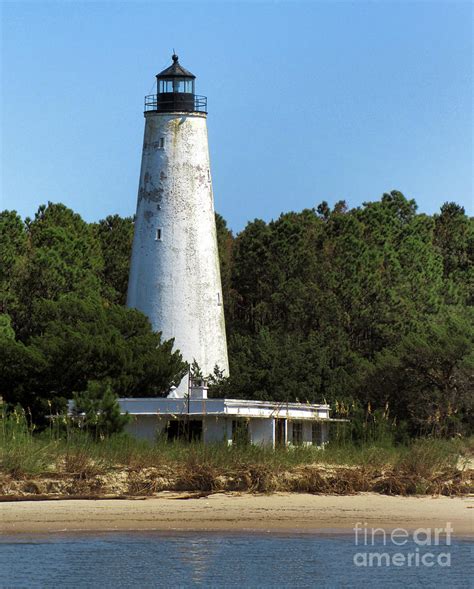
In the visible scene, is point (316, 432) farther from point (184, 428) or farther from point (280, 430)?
point (184, 428)

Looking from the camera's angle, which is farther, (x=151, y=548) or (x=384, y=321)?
(x=384, y=321)

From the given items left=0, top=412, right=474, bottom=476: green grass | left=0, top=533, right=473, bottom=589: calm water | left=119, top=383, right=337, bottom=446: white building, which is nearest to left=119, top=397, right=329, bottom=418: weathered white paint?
Answer: left=119, top=383, right=337, bottom=446: white building

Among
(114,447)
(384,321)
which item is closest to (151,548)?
(114,447)

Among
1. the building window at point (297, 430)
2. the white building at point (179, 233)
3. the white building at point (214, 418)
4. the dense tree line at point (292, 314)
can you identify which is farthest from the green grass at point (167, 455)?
the white building at point (179, 233)

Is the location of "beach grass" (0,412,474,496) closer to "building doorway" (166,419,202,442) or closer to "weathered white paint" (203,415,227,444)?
"weathered white paint" (203,415,227,444)

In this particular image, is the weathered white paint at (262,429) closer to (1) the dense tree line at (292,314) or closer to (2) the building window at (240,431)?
(2) the building window at (240,431)

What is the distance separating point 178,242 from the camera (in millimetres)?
46375

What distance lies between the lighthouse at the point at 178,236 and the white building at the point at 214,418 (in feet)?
21.8

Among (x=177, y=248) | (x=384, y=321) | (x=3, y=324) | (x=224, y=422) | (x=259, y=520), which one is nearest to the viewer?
(x=259, y=520)

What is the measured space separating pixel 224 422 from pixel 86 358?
5133 mm

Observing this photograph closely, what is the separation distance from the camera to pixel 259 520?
2791cm

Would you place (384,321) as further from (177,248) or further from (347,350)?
(177,248)

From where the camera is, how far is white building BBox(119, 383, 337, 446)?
3788 cm

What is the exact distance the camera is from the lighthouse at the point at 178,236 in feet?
152
